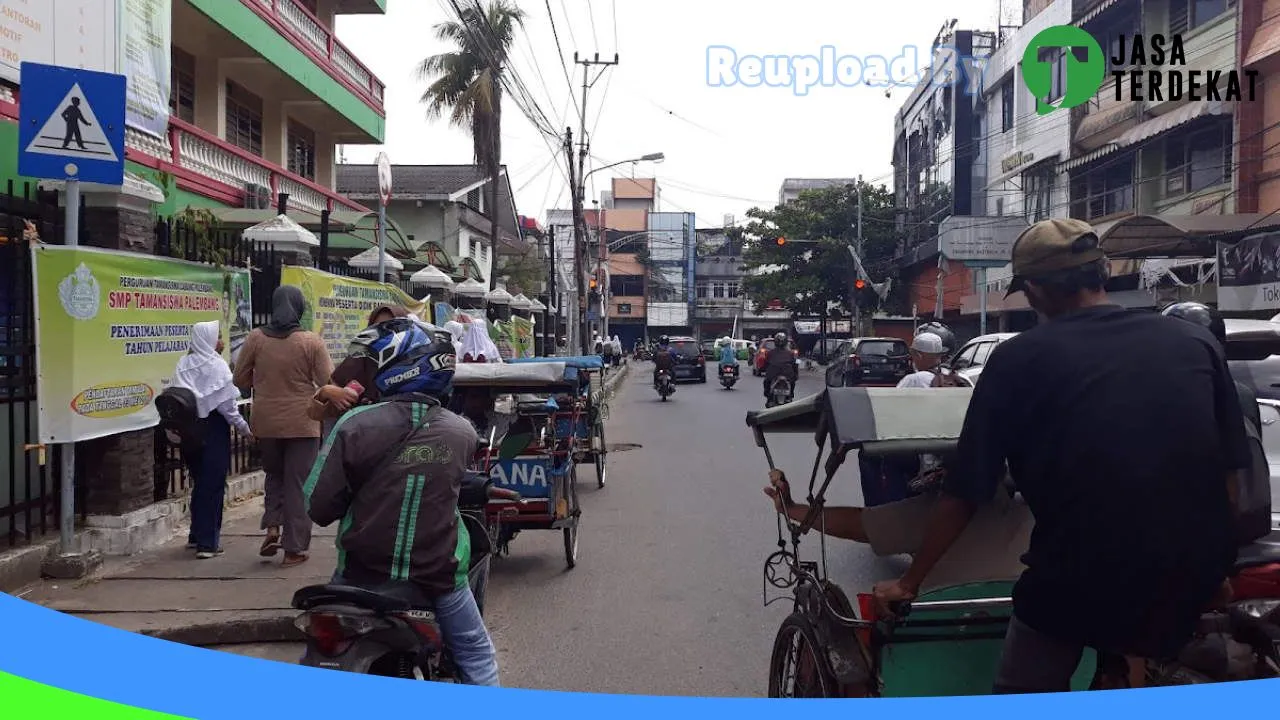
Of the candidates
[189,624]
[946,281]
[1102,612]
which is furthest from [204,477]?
[946,281]

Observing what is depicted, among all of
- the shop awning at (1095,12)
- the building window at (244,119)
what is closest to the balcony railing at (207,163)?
the building window at (244,119)

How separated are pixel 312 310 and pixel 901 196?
120 feet

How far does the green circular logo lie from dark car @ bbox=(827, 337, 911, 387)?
7.59 m

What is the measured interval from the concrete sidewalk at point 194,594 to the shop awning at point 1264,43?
57.9 ft

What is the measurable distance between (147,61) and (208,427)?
4.37 metres

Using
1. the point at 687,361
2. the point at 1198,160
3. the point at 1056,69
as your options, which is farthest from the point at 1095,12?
the point at 687,361

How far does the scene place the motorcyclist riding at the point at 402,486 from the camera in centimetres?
278

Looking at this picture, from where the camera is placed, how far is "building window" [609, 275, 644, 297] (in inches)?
2589

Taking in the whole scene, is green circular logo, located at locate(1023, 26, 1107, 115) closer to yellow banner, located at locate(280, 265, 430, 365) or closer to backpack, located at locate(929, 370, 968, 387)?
yellow banner, located at locate(280, 265, 430, 365)

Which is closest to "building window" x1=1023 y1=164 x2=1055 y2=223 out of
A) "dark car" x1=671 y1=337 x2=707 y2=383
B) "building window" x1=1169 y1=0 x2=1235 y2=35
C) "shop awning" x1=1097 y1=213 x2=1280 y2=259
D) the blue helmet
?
"building window" x1=1169 y1=0 x2=1235 y2=35

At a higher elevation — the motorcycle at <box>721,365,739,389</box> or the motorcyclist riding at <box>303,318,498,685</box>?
the motorcyclist riding at <box>303,318,498,685</box>

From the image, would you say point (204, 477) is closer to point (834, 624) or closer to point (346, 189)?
point (834, 624)

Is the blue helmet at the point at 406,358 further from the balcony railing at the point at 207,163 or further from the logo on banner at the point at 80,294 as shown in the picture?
the balcony railing at the point at 207,163

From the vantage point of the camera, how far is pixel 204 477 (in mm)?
5918
